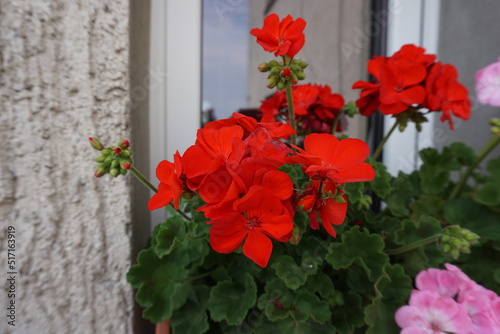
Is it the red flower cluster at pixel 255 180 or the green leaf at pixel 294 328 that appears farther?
the green leaf at pixel 294 328

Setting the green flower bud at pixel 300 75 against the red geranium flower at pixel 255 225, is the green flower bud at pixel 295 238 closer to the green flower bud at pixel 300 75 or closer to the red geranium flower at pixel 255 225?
the red geranium flower at pixel 255 225

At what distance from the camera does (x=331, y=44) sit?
1.37m

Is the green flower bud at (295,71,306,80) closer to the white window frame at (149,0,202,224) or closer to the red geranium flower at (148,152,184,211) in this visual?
the red geranium flower at (148,152,184,211)

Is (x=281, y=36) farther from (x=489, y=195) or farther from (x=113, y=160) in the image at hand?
(x=489, y=195)

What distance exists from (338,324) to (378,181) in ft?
0.97

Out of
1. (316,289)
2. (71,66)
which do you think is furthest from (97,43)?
(316,289)

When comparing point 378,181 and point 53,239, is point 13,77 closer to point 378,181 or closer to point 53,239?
point 53,239

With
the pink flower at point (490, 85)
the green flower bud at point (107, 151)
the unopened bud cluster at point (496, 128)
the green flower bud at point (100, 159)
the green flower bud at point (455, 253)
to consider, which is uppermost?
the pink flower at point (490, 85)

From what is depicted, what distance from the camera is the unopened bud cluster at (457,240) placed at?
1.53 ft

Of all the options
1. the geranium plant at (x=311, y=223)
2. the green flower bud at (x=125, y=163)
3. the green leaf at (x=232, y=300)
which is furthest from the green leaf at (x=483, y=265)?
the green flower bud at (x=125, y=163)

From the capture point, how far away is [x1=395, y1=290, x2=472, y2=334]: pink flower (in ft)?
1.45

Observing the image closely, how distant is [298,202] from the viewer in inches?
14.5

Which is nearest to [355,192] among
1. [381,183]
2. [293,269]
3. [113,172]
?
[381,183]

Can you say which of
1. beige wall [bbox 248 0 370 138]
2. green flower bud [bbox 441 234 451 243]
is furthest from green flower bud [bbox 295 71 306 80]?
beige wall [bbox 248 0 370 138]
